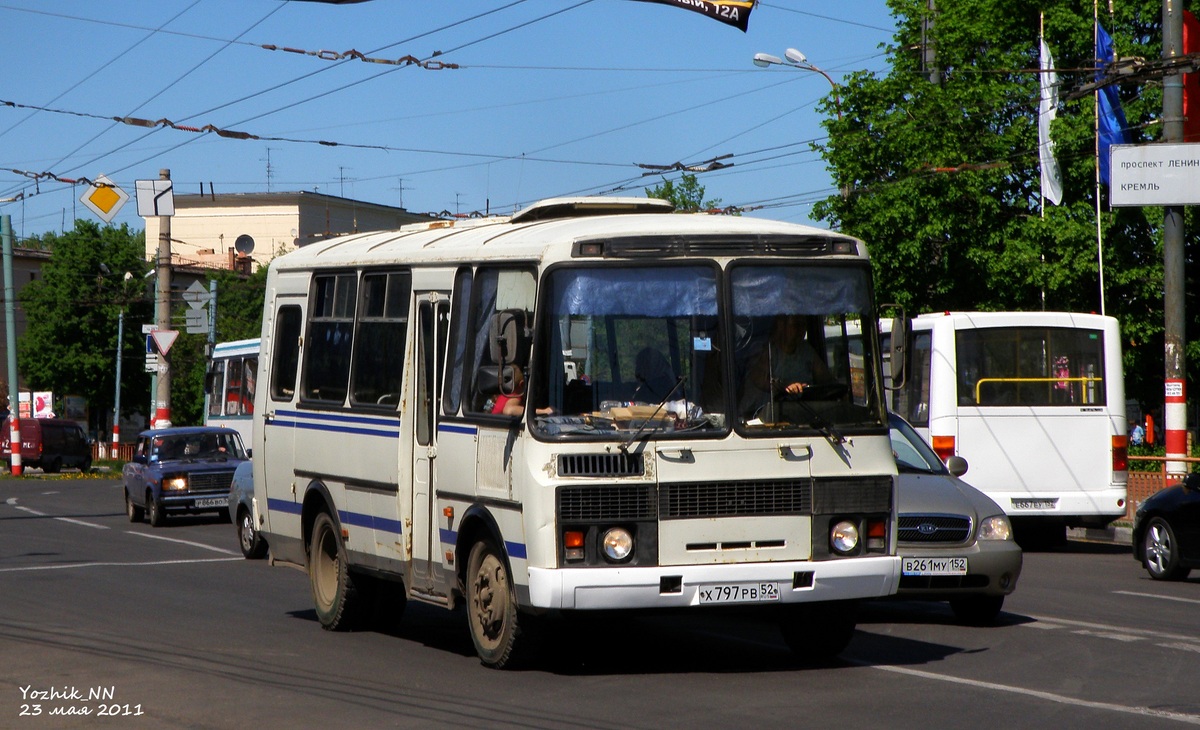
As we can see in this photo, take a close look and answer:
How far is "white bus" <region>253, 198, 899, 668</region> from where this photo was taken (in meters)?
9.59

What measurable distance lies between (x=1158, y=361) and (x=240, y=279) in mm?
62529

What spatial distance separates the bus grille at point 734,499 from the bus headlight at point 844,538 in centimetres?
22

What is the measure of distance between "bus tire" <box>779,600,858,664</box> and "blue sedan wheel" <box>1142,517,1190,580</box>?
7614mm

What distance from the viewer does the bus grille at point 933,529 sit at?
41.6ft

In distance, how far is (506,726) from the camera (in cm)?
835

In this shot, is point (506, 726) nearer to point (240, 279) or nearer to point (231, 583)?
point (231, 583)

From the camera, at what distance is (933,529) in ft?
41.8

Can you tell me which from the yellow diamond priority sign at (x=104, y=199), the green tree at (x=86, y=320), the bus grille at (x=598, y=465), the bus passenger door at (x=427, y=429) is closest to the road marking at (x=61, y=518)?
the yellow diamond priority sign at (x=104, y=199)

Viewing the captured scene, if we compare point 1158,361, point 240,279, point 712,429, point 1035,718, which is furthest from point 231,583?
point 240,279

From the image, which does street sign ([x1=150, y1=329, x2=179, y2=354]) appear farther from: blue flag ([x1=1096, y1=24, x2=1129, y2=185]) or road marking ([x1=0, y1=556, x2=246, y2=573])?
blue flag ([x1=1096, y1=24, x2=1129, y2=185])

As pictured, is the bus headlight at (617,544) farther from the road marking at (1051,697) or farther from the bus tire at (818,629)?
the road marking at (1051,697)

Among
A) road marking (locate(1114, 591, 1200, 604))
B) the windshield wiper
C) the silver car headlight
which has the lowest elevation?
road marking (locate(1114, 591, 1200, 604))

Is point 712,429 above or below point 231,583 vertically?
above

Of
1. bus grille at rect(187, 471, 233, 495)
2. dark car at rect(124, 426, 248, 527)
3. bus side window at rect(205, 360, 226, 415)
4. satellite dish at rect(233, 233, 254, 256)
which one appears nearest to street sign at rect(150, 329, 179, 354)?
bus side window at rect(205, 360, 226, 415)
